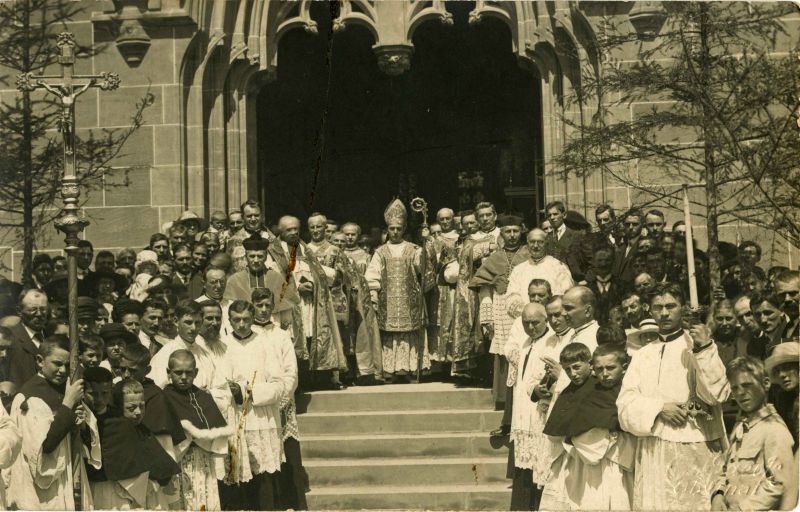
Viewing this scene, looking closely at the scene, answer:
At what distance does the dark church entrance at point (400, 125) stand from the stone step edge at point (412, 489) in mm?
8141

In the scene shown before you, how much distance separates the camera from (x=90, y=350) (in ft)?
36.8

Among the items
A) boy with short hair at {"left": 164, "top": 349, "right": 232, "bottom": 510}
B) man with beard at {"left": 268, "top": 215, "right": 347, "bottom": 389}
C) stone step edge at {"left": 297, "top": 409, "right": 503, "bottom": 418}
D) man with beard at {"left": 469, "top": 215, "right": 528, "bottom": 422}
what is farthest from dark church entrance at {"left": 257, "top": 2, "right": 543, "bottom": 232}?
boy with short hair at {"left": 164, "top": 349, "right": 232, "bottom": 510}

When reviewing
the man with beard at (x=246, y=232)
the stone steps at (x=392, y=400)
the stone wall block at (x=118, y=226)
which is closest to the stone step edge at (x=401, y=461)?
the stone steps at (x=392, y=400)

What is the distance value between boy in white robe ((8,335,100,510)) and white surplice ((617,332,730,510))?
369 centimetres

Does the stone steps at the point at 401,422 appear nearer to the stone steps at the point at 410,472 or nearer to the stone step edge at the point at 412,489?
the stone steps at the point at 410,472

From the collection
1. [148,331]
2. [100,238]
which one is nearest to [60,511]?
[148,331]

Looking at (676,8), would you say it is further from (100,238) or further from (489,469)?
(100,238)

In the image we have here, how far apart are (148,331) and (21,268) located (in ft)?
8.51

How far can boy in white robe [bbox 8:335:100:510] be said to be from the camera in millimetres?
10812

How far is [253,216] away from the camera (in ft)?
47.1

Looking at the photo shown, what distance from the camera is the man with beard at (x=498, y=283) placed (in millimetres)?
13719

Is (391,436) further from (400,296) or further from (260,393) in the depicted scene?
(400,296)

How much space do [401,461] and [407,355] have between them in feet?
7.62

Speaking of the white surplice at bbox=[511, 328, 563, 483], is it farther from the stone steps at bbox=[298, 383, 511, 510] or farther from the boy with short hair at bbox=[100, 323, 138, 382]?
the boy with short hair at bbox=[100, 323, 138, 382]
